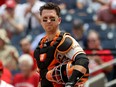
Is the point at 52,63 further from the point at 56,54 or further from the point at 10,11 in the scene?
the point at 10,11

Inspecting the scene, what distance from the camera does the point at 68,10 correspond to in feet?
34.2

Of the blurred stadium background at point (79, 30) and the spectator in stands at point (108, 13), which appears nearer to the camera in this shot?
the blurred stadium background at point (79, 30)

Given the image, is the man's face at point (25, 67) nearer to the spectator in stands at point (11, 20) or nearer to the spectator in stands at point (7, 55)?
the spectator in stands at point (7, 55)

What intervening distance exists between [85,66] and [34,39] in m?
4.61

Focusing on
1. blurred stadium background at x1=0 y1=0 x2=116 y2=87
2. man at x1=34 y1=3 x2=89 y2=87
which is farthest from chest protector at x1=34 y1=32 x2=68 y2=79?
blurred stadium background at x1=0 y1=0 x2=116 y2=87

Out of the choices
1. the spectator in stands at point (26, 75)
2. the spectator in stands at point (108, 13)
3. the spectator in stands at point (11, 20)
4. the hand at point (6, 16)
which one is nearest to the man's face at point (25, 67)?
the spectator in stands at point (26, 75)

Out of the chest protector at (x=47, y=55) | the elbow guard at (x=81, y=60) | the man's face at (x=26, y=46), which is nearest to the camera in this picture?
the elbow guard at (x=81, y=60)

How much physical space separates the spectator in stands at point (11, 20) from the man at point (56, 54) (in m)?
4.34

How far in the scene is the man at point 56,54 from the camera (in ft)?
15.4

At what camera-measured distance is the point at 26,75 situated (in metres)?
7.97

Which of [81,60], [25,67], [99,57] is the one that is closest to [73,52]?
[81,60]

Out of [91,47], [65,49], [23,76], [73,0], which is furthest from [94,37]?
[65,49]

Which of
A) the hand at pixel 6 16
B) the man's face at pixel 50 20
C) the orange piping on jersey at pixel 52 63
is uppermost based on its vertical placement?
the man's face at pixel 50 20

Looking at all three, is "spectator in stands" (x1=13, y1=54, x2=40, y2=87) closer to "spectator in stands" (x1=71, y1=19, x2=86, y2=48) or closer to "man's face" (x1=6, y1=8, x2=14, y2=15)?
"spectator in stands" (x1=71, y1=19, x2=86, y2=48)
